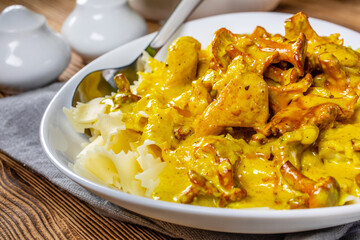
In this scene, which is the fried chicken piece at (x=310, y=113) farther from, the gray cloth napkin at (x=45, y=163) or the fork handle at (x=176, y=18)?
the fork handle at (x=176, y=18)

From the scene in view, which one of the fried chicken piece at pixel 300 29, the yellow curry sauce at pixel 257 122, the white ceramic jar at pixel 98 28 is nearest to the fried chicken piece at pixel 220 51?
the yellow curry sauce at pixel 257 122

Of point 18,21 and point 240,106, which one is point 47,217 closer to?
point 240,106

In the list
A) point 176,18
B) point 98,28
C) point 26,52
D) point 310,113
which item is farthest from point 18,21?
point 310,113

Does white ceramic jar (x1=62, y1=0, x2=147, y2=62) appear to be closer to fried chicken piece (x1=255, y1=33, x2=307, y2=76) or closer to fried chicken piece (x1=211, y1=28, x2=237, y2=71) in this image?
fried chicken piece (x1=211, y1=28, x2=237, y2=71)

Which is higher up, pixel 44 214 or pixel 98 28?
pixel 44 214

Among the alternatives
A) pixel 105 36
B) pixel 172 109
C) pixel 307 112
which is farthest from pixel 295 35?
pixel 105 36

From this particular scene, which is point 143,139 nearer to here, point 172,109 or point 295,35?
point 172,109
